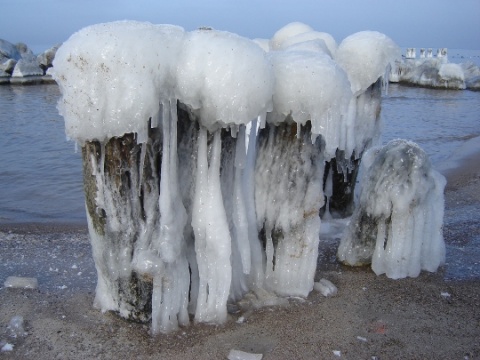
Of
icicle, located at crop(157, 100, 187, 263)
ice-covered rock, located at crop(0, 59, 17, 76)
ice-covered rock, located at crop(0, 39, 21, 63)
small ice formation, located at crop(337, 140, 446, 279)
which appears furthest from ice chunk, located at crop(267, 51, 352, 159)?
ice-covered rock, located at crop(0, 39, 21, 63)

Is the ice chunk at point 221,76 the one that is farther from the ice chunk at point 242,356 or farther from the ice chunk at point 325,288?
the ice chunk at point 325,288

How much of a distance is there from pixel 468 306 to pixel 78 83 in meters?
3.05

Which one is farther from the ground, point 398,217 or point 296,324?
point 398,217

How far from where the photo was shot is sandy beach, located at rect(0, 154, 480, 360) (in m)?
3.02

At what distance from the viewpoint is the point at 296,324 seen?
3312 millimetres

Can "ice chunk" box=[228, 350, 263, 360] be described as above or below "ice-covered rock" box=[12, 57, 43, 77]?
above

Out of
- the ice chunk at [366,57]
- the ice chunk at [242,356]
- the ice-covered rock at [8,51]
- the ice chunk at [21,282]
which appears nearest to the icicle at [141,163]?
the ice chunk at [242,356]

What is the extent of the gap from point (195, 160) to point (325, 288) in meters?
1.45

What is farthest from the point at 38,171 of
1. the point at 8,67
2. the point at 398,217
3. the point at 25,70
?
the point at 8,67

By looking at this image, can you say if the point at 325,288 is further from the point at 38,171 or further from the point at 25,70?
the point at 25,70

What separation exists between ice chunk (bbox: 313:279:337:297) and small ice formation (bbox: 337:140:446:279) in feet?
1.76

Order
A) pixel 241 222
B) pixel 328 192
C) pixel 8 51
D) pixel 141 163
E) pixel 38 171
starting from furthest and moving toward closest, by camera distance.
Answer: pixel 8 51
pixel 38 171
pixel 328 192
pixel 241 222
pixel 141 163

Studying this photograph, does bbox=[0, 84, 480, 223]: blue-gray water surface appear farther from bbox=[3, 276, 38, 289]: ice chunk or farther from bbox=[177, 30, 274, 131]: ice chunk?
bbox=[177, 30, 274, 131]: ice chunk

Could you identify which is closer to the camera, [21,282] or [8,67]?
[21,282]
